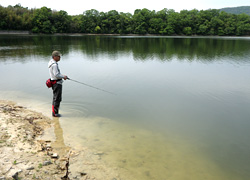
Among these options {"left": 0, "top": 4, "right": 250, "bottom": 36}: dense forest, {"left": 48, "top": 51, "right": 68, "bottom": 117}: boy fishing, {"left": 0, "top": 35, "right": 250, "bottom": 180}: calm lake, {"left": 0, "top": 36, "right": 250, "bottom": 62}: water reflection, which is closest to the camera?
{"left": 0, "top": 35, "right": 250, "bottom": 180}: calm lake

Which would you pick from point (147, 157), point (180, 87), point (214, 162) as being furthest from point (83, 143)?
point (180, 87)

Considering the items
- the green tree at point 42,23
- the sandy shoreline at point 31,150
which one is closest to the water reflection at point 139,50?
the sandy shoreline at point 31,150

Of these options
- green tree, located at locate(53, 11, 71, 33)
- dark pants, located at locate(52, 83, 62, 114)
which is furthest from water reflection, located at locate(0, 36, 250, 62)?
green tree, located at locate(53, 11, 71, 33)

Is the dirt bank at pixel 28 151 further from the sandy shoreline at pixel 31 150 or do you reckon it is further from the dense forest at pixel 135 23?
the dense forest at pixel 135 23

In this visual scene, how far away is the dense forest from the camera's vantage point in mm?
94075

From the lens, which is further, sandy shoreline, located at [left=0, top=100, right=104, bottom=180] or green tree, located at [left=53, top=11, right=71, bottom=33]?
green tree, located at [left=53, top=11, right=71, bottom=33]

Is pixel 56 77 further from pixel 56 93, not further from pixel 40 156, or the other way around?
pixel 40 156

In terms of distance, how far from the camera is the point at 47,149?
5.11 metres

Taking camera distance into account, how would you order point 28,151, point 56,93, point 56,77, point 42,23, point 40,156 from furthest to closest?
point 42,23, point 56,93, point 56,77, point 28,151, point 40,156

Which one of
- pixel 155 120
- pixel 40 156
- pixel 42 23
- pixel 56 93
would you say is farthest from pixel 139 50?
pixel 42 23

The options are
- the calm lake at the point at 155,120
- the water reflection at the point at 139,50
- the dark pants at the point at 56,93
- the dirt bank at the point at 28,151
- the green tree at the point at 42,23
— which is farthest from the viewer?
the green tree at the point at 42,23

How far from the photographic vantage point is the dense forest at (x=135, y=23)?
94.1m

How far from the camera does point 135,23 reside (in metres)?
112

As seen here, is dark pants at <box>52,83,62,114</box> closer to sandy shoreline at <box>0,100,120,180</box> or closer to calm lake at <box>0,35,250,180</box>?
calm lake at <box>0,35,250,180</box>
